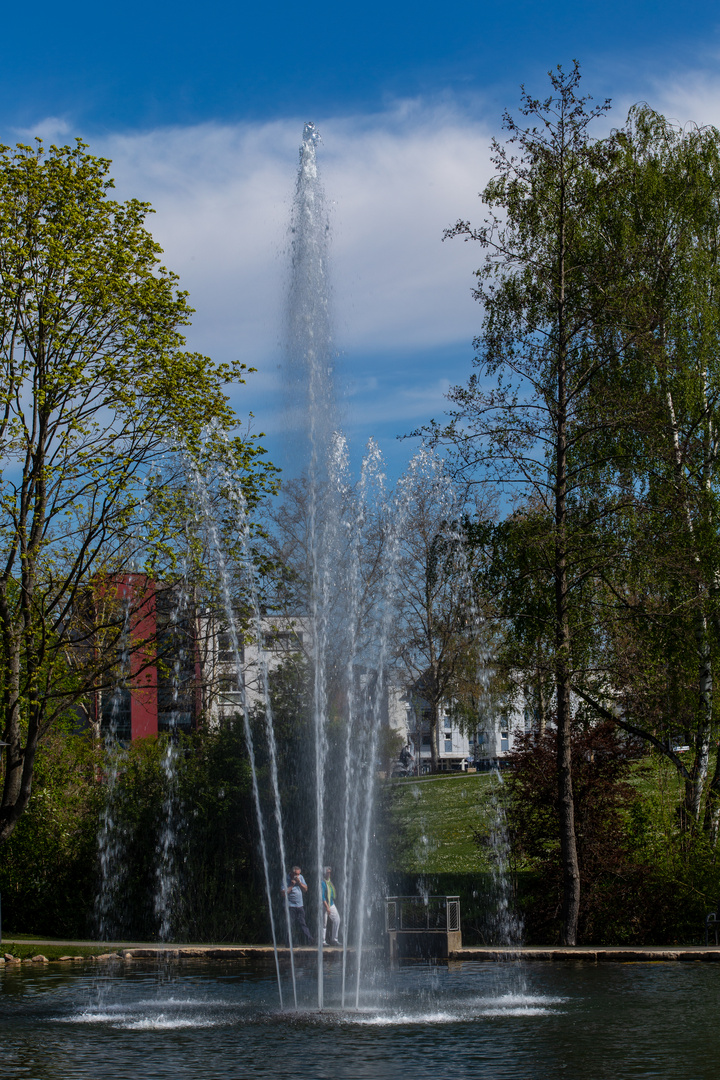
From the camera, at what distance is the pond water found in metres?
10.0

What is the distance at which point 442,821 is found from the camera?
4003cm

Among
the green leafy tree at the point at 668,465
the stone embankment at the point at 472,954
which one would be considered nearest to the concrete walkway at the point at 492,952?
the stone embankment at the point at 472,954

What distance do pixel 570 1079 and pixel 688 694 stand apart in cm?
1488

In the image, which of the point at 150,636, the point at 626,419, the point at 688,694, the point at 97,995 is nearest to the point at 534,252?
the point at 626,419

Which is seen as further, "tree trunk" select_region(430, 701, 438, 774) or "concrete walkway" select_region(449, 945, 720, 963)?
"tree trunk" select_region(430, 701, 438, 774)

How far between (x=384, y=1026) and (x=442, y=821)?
28.2m

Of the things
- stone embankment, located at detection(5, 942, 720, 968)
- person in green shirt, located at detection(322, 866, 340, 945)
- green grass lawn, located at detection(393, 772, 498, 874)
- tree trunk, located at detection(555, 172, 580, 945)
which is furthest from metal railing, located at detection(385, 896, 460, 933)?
green grass lawn, located at detection(393, 772, 498, 874)

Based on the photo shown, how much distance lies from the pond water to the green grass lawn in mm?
7796

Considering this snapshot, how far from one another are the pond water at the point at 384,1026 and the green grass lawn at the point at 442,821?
7796 millimetres

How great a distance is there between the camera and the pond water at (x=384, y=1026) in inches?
394

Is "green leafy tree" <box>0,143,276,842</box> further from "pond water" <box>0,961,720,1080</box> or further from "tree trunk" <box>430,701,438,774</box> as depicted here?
"tree trunk" <box>430,701,438,774</box>

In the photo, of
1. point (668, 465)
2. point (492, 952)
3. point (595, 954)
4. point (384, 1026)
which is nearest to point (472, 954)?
point (492, 952)

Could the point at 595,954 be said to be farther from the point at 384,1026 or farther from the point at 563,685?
the point at 384,1026

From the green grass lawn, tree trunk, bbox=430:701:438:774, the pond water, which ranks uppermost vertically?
tree trunk, bbox=430:701:438:774
